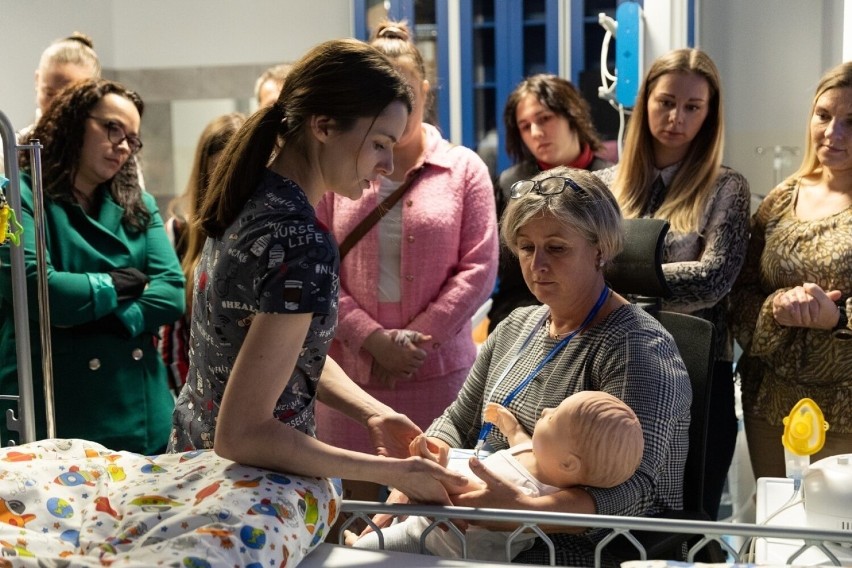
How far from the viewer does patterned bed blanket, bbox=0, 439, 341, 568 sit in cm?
144

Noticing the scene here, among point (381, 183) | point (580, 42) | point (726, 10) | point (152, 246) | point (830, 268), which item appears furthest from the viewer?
point (580, 42)

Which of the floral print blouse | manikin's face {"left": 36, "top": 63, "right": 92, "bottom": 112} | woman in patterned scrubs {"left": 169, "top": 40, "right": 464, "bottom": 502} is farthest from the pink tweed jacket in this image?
manikin's face {"left": 36, "top": 63, "right": 92, "bottom": 112}

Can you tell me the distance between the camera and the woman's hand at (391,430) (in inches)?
75.7

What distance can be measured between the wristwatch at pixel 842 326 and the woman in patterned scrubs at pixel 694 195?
0.97 feet

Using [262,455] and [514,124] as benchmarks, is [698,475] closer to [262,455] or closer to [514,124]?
[262,455]

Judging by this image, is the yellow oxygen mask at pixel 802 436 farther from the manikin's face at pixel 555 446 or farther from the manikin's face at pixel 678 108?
the manikin's face at pixel 678 108

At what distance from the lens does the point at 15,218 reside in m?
2.18

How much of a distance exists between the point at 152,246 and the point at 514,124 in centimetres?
136

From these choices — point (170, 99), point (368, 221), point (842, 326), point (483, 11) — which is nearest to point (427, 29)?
point (483, 11)

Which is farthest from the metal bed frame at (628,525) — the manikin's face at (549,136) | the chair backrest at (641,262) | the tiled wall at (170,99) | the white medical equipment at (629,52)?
the tiled wall at (170,99)

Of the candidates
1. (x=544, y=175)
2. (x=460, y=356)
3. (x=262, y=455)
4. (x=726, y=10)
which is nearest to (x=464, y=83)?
(x=726, y=10)

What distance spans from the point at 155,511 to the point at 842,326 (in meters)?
1.86

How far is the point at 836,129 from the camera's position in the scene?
2.71 meters

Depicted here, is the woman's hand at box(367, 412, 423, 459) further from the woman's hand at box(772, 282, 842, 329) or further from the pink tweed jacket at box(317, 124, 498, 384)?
the woman's hand at box(772, 282, 842, 329)
